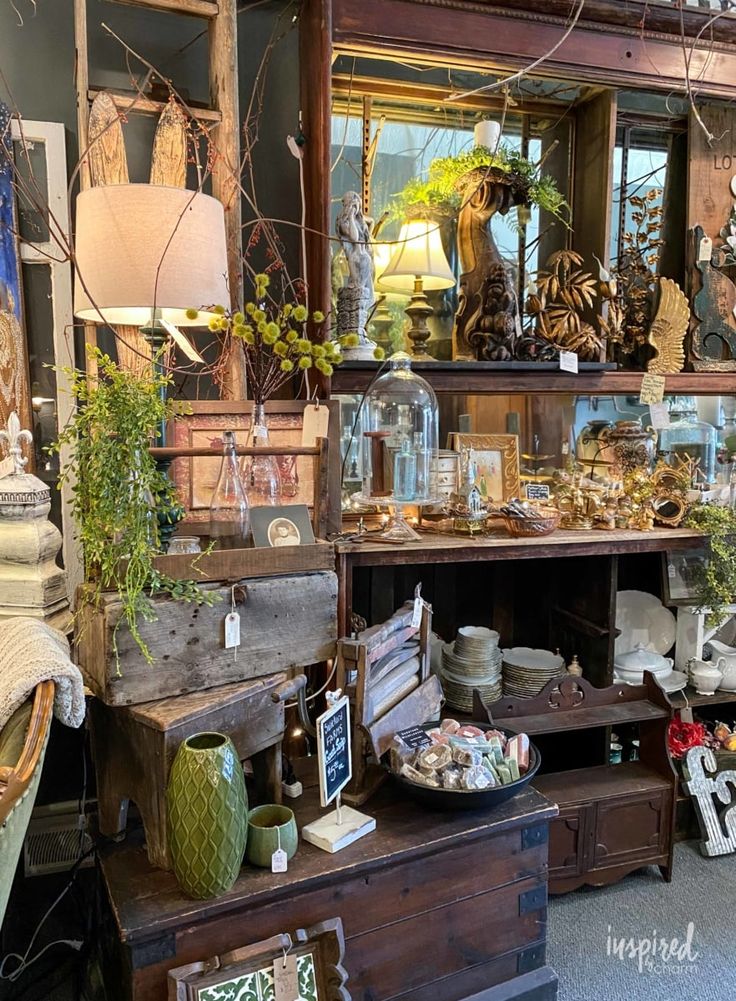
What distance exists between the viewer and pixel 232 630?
4.70 ft

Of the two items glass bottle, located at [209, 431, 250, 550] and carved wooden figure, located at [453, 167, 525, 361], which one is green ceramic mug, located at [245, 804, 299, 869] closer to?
glass bottle, located at [209, 431, 250, 550]

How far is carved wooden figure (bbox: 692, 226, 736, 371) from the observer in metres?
2.29

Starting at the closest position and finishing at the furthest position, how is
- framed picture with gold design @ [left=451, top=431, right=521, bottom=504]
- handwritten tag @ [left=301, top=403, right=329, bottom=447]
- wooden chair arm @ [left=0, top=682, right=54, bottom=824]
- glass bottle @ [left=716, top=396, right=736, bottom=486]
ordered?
wooden chair arm @ [left=0, top=682, right=54, bottom=824]
handwritten tag @ [left=301, top=403, right=329, bottom=447]
framed picture with gold design @ [left=451, top=431, right=521, bottom=504]
glass bottle @ [left=716, top=396, right=736, bottom=486]

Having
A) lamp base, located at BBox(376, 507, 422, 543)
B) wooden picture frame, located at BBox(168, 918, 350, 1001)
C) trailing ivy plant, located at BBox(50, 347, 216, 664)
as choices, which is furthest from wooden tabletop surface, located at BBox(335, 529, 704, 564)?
wooden picture frame, located at BBox(168, 918, 350, 1001)

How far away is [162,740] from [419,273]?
138 cm

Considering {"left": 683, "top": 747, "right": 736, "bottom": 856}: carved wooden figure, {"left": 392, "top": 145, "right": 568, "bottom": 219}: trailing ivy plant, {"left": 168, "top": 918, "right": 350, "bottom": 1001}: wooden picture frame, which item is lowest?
{"left": 683, "top": 747, "right": 736, "bottom": 856}: carved wooden figure

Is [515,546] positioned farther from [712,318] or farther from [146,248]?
[146,248]

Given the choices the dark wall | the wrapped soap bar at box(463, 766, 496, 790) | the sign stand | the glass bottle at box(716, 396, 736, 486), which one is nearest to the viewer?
the sign stand

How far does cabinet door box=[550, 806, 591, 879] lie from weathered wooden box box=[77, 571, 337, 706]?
3.01ft

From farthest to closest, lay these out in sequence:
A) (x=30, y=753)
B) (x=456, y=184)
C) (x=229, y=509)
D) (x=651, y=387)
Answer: (x=651, y=387) → (x=456, y=184) → (x=229, y=509) → (x=30, y=753)

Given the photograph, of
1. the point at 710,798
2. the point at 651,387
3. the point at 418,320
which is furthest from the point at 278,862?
the point at 651,387

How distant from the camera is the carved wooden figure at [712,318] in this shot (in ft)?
7.53

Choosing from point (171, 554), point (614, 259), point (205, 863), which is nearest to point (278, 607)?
point (171, 554)

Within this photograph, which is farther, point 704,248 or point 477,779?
point 704,248
